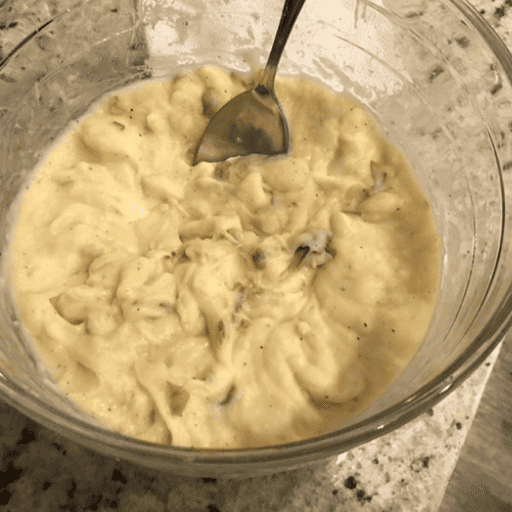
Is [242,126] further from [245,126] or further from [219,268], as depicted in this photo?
[219,268]

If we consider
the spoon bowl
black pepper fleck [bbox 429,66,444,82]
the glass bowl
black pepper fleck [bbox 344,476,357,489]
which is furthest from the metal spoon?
black pepper fleck [bbox 344,476,357,489]

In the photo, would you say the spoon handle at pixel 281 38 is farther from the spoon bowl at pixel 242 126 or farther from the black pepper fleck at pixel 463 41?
the black pepper fleck at pixel 463 41

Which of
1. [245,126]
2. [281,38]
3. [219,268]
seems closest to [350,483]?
[219,268]

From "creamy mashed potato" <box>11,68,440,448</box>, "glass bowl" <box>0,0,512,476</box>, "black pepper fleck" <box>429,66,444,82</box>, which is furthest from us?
"black pepper fleck" <box>429,66,444,82</box>

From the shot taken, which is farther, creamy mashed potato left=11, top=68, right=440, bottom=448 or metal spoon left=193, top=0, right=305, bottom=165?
metal spoon left=193, top=0, right=305, bottom=165

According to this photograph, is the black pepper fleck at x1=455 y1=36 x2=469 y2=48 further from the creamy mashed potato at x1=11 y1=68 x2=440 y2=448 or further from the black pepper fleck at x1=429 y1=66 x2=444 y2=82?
the creamy mashed potato at x1=11 y1=68 x2=440 y2=448

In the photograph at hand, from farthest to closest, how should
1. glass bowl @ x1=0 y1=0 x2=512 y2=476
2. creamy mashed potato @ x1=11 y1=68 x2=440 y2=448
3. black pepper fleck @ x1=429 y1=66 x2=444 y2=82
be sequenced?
black pepper fleck @ x1=429 y1=66 x2=444 y2=82 < creamy mashed potato @ x1=11 y1=68 x2=440 y2=448 < glass bowl @ x1=0 y1=0 x2=512 y2=476

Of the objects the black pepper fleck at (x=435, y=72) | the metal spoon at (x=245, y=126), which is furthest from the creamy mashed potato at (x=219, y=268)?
the black pepper fleck at (x=435, y=72)

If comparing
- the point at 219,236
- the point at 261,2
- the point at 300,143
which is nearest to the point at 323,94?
the point at 300,143
